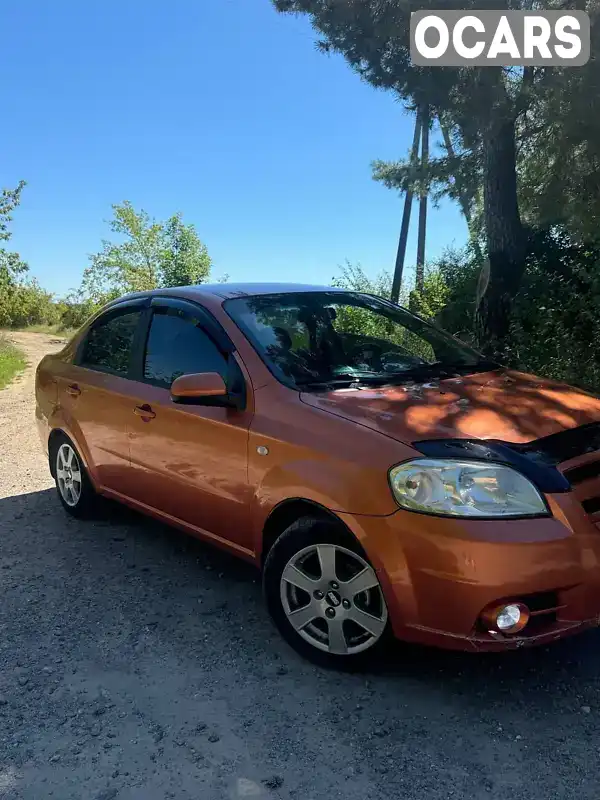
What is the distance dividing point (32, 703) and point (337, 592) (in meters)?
1.37

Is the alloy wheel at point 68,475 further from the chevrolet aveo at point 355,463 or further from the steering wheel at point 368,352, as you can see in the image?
the steering wheel at point 368,352

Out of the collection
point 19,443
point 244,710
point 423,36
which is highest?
point 423,36

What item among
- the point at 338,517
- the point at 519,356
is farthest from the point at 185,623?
the point at 519,356

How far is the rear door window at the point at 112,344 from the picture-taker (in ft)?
14.9

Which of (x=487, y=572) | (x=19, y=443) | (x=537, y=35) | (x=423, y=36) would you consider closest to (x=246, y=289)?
(x=487, y=572)

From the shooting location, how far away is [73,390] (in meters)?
4.98

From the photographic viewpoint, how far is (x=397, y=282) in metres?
20.4

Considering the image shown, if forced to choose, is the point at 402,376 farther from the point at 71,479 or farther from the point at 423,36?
the point at 423,36

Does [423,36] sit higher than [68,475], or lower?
higher

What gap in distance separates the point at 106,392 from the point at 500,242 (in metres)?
7.14

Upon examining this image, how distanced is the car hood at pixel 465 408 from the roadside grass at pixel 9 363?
1284cm

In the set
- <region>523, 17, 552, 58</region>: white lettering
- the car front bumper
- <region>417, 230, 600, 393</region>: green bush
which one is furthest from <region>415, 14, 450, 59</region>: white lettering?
the car front bumper

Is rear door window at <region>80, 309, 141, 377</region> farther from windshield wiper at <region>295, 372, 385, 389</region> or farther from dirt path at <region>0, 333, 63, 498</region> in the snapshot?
dirt path at <region>0, 333, 63, 498</region>

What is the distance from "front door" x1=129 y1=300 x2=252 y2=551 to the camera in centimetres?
346
